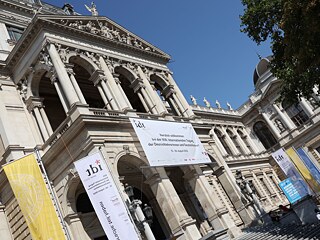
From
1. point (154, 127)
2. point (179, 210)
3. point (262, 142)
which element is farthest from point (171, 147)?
point (262, 142)

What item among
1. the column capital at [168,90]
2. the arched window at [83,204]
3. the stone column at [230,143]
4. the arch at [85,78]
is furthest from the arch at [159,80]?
the stone column at [230,143]

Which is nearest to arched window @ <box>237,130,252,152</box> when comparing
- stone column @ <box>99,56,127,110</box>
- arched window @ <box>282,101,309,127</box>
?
arched window @ <box>282,101,309,127</box>

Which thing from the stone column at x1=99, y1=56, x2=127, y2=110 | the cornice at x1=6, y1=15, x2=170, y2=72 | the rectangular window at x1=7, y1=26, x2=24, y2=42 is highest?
the rectangular window at x1=7, y1=26, x2=24, y2=42

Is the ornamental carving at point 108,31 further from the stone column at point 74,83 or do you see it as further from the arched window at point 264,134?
the arched window at point 264,134

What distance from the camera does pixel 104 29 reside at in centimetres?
2358

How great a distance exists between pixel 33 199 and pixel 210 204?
10178 mm

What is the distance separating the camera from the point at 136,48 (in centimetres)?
2419

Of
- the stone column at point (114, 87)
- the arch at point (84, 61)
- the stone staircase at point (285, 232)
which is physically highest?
the arch at point (84, 61)

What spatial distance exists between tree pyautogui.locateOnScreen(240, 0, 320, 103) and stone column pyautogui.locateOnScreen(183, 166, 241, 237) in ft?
23.7

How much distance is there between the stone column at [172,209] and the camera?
649 inches

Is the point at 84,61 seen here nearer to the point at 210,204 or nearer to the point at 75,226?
the point at 75,226

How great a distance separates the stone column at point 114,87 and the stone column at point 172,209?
4.44 metres

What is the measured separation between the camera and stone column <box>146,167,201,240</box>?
54.1ft

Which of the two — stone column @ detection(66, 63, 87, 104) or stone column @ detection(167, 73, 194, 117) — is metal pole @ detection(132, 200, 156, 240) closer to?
stone column @ detection(66, 63, 87, 104)
